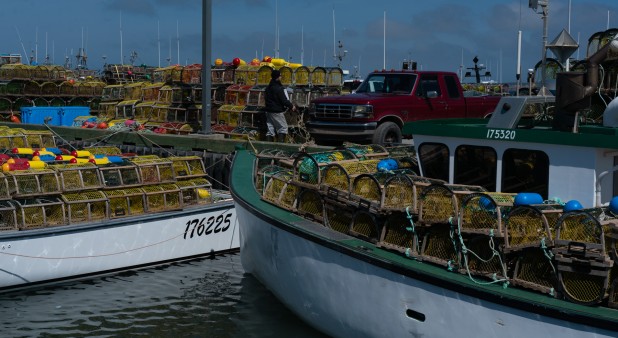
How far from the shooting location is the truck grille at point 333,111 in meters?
15.6

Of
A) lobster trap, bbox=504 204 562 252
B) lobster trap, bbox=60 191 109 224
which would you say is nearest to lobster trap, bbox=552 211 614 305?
lobster trap, bbox=504 204 562 252

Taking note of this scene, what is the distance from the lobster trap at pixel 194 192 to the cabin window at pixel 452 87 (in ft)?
19.2

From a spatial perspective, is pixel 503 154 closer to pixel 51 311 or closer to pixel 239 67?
pixel 51 311

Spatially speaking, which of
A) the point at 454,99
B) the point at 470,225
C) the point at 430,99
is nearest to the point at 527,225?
the point at 470,225

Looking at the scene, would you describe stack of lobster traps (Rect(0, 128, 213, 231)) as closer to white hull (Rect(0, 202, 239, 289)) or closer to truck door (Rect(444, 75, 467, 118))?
white hull (Rect(0, 202, 239, 289))

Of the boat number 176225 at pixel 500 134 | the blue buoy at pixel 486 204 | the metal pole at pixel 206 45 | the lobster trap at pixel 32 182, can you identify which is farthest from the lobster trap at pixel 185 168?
the blue buoy at pixel 486 204

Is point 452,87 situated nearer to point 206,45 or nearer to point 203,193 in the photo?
point 206,45

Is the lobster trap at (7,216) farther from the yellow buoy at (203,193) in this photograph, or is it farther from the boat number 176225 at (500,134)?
the boat number 176225 at (500,134)

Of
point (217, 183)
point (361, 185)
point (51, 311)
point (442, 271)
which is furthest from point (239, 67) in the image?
point (442, 271)

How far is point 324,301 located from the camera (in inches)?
347

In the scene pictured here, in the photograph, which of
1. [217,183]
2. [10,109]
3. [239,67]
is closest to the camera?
[217,183]

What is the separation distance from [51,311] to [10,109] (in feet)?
57.0

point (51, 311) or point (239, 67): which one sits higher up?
point (239, 67)

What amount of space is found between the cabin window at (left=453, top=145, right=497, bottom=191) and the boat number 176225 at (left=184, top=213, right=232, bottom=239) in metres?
5.30
